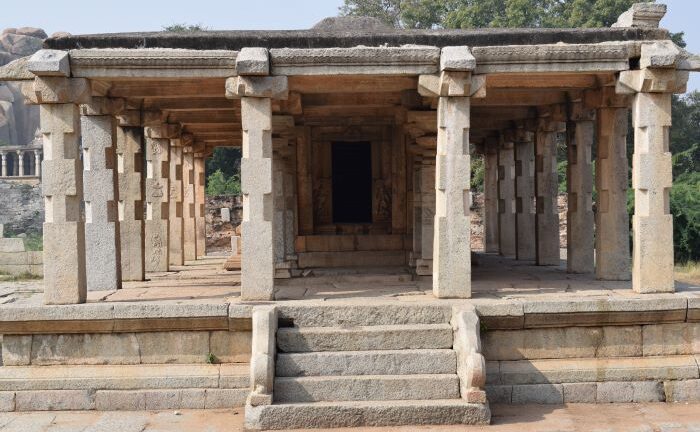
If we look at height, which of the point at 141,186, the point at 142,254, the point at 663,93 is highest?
the point at 663,93

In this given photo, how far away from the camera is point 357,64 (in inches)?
379

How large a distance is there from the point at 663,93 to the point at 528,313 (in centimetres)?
313

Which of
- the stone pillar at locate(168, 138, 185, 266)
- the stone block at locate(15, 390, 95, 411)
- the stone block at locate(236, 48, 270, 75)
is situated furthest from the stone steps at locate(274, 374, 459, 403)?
the stone pillar at locate(168, 138, 185, 266)

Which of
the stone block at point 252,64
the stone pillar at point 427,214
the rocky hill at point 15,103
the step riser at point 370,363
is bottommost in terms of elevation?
the step riser at point 370,363

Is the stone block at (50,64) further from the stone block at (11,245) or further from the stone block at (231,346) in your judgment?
the stone block at (11,245)

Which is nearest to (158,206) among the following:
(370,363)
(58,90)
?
(58,90)

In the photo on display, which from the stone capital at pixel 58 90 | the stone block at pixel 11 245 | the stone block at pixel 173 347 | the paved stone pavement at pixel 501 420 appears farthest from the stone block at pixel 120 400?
the stone block at pixel 11 245

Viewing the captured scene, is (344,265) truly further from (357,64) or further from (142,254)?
(357,64)

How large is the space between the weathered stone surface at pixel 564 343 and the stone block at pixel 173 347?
3140 mm

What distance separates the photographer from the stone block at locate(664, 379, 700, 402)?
9.18 m

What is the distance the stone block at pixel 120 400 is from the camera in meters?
9.04

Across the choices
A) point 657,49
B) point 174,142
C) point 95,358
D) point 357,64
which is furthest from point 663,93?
point 174,142

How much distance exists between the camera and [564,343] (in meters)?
9.35

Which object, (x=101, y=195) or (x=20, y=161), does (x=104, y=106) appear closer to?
(x=101, y=195)
